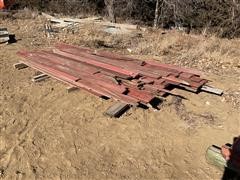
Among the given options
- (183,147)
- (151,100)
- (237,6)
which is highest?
(237,6)

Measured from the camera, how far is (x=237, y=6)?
14.2 meters

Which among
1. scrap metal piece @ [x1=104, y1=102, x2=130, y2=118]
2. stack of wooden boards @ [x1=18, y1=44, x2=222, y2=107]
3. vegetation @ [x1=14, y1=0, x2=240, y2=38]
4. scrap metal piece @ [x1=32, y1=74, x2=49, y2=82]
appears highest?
vegetation @ [x1=14, y1=0, x2=240, y2=38]

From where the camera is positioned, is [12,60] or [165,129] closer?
[165,129]

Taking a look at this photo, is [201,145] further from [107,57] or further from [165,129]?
[107,57]

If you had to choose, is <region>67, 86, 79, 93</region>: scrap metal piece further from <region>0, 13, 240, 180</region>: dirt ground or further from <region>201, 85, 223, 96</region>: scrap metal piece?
<region>201, 85, 223, 96</region>: scrap metal piece

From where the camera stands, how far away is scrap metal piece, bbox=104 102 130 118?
5.92 metres

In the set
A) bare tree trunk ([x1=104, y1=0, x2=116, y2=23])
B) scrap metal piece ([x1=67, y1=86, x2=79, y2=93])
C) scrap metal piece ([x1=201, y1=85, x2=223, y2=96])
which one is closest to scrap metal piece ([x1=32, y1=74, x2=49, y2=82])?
scrap metal piece ([x1=67, y1=86, x2=79, y2=93])

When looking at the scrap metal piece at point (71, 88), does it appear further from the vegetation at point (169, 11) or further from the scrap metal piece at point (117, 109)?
the vegetation at point (169, 11)

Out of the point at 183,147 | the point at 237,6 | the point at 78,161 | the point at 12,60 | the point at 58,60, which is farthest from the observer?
the point at 237,6

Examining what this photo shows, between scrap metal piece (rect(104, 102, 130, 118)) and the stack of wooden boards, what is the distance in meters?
0.10

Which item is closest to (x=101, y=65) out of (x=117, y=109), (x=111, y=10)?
(x=117, y=109)

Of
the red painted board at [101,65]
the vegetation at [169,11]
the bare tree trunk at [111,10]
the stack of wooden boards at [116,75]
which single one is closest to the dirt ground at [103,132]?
the stack of wooden boards at [116,75]

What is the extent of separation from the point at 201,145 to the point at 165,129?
0.69m

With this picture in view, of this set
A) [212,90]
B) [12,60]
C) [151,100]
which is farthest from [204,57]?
[12,60]
